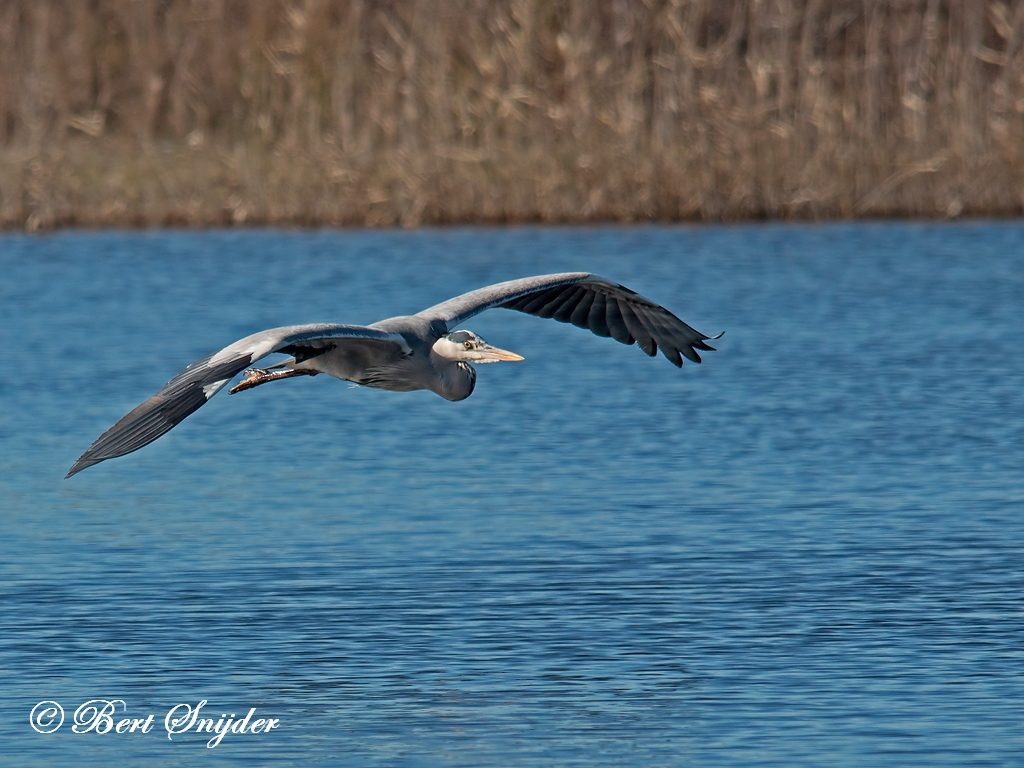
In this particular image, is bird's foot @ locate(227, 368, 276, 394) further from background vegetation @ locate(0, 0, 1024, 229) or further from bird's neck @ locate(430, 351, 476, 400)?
background vegetation @ locate(0, 0, 1024, 229)

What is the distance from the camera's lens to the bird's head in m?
9.34

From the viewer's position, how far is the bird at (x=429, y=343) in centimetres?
754

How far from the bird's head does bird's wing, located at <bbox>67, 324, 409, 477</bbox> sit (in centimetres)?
114

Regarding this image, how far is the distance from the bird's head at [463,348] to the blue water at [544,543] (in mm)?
981

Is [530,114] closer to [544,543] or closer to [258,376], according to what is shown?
[544,543]

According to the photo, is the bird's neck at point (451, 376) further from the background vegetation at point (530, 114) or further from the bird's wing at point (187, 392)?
the background vegetation at point (530, 114)

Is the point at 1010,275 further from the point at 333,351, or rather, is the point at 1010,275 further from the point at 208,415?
the point at 333,351

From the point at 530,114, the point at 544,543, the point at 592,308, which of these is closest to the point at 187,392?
the point at 592,308

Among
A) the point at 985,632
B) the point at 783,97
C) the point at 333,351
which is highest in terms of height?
the point at 783,97

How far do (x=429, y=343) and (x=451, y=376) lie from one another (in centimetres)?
21

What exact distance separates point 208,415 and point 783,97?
27.5ft

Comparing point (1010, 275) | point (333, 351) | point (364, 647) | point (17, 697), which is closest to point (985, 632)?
point (364, 647)

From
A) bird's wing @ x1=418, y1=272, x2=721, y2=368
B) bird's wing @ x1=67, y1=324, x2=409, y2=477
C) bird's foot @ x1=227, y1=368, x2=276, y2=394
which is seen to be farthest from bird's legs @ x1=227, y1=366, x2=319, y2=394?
bird's wing @ x1=418, y1=272, x2=721, y2=368

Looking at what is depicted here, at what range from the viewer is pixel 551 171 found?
2075 centimetres
